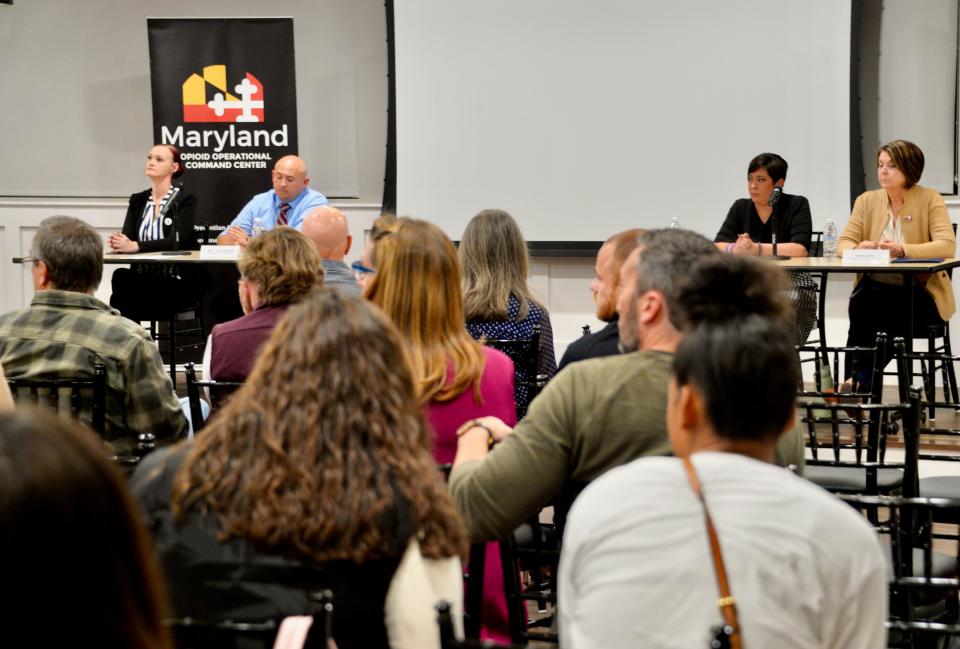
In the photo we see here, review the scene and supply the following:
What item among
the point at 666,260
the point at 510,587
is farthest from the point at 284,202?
the point at 666,260

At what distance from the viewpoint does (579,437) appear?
205 centimetres

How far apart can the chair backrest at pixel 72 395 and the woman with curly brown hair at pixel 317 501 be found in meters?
1.60

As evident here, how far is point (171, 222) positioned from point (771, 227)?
11.6 feet

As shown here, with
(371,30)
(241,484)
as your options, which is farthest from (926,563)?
(371,30)

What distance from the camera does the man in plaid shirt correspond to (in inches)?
133

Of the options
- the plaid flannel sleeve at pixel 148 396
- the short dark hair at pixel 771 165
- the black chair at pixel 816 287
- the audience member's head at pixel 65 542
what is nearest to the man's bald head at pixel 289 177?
the short dark hair at pixel 771 165

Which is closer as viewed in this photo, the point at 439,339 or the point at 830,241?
the point at 439,339

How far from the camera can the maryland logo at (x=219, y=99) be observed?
8055 mm

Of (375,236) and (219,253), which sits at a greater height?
(375,236)

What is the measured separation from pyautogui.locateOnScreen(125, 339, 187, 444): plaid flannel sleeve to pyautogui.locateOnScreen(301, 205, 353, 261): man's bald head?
1.08 meters

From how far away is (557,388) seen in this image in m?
2.04

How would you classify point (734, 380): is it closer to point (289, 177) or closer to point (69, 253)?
point (69, 253)

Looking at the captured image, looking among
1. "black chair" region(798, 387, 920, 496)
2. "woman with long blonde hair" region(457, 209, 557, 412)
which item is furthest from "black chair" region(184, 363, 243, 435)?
"black chair" region(798, 387, 920, 496)

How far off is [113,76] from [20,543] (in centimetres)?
865
